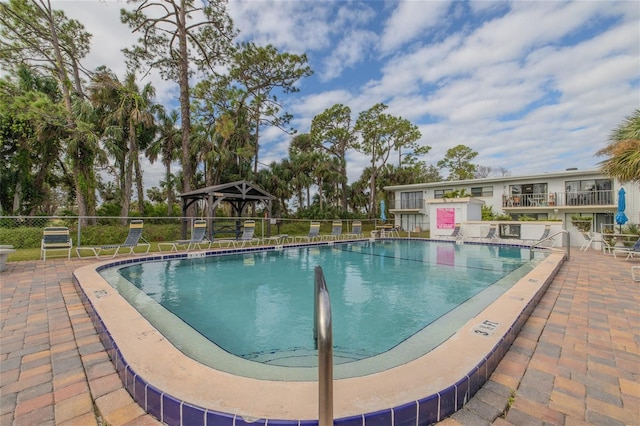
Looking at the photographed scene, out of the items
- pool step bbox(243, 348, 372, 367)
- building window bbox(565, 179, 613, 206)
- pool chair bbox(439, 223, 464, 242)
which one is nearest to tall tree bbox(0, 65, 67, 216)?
pool step bbox(243, 348, 372, 367)

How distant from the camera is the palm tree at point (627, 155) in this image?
7273 mm

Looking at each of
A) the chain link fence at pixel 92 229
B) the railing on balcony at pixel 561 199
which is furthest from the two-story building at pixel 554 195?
the chain link fence at pixel 92 229

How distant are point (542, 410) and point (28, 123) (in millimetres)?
20487

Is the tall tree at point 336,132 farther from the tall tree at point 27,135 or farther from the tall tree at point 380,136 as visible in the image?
the tall tree at point 27,135

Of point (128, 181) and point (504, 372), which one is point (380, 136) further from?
point (504, 372)

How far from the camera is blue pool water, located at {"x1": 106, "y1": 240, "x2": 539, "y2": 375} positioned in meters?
3.46

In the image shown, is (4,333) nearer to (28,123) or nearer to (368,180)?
(28,123)

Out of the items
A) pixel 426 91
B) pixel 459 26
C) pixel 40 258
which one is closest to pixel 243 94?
pixel 426 91

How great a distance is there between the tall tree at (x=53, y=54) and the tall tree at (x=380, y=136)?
2232 centimetres

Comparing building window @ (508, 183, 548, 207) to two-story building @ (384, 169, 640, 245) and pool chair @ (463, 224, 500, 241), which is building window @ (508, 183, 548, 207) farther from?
pool chair @ (463, 224, 500, 241)

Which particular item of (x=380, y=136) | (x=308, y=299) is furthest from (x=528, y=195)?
(x=308, y=299)

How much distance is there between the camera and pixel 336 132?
29109 mm

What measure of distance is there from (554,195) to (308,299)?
63.3 feet

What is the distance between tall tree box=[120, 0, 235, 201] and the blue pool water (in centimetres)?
885
